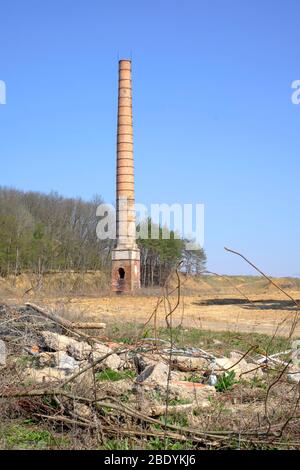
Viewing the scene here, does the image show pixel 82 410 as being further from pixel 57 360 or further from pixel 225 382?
pixel 57 360

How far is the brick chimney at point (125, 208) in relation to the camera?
35875 mm

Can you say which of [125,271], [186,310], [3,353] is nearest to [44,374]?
[3,353]

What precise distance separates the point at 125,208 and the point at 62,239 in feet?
29.8

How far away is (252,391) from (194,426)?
4.39 ft

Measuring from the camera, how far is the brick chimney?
35.9 metres

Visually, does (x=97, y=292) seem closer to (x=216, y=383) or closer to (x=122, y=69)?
(x=122, y=69)

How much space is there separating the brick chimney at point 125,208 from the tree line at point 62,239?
2028 millimetres

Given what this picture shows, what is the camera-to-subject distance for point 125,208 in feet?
119

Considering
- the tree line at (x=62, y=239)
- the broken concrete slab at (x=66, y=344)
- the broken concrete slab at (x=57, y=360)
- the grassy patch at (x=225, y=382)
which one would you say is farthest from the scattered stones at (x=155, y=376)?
the tree line at (x=62, y=239)

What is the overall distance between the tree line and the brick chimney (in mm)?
2028

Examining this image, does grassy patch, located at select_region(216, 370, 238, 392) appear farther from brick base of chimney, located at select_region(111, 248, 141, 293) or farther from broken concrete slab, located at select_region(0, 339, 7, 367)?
brick base of chimney, located at select_region(111, 248, 141, 293)

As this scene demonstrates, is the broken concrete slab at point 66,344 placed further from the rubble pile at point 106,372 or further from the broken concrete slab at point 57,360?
the broken concrete slab at point 57,360
